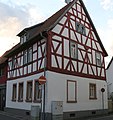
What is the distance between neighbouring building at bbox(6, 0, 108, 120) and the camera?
19562 mm

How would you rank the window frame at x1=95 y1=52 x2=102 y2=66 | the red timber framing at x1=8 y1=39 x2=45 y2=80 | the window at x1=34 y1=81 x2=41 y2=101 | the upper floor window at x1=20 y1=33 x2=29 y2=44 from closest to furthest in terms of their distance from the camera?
1. the window at x1=34 y1=81 x2=41 y2=101
2. the red timber framing at x1=8 y1=39 x2=45 y2=80
3. the upper floor window at x1=20 y1=33 x2=29 y2=44
4. the window frame at x1=95 y1=52 x2=102 y2=66

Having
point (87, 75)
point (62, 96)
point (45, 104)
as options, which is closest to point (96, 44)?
point (87, 75)

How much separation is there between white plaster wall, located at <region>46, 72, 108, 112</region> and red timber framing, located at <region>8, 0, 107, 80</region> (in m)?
0.53

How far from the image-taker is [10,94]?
2612 cm

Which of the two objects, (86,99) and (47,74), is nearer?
(47,74)

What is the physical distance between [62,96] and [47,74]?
8.08ft

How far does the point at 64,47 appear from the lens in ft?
68.7

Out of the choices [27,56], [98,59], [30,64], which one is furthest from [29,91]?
[98,59]

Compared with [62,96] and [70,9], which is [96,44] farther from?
[62,96]

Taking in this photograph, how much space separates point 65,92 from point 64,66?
226 cm

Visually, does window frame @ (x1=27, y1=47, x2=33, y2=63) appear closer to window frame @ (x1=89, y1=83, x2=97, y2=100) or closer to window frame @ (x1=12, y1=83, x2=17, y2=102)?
window frame @ (x1=12, y1=83, x2=17, y2=102)

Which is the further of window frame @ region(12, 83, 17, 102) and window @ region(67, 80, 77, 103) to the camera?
window frame @ region(12, 83, 17, 102)

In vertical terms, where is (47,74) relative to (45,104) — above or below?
above

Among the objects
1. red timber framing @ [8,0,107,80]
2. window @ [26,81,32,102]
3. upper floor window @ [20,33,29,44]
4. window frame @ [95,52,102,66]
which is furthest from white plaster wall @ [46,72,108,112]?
upper floor window @ [20,33,29,44]
